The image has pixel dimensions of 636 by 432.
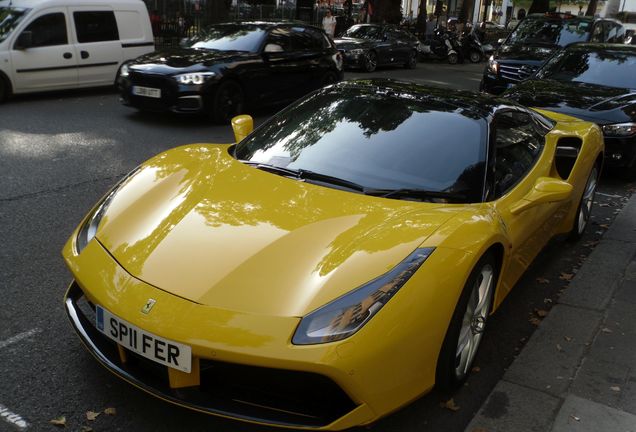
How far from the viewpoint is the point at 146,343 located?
249 cm

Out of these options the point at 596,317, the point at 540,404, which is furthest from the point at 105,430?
the point at 596,317

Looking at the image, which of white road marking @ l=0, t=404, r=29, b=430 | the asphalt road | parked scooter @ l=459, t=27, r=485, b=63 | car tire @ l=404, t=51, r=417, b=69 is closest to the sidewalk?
the asphalt road

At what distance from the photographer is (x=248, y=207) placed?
3133 millimetres

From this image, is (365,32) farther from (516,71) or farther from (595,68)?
(595,68)

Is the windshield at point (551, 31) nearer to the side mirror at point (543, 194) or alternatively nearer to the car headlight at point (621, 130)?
the car headlight at point (621, 130)

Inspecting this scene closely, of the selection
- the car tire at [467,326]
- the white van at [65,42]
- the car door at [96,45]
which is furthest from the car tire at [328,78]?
the car tire at [467,326]

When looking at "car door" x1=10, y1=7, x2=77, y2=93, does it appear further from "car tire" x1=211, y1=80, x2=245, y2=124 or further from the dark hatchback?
"car tire" x1=211, y1=80, x2=245, y2=124

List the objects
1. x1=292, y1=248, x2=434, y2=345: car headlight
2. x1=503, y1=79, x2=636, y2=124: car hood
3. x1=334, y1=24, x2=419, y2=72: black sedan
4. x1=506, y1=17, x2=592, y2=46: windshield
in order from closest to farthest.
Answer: x1=292, y1=248, x2=434, y2=345: car headlight → x1=503, y1=79, x2=636, y2=124: car hood → x1=506, y1=17, x2=592, y2=46: windshield → x1=334, y1=24, x2=419, y2=72: black sedan

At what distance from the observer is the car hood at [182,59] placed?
369 inches

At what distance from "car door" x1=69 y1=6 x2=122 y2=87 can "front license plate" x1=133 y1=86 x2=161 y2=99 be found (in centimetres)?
224

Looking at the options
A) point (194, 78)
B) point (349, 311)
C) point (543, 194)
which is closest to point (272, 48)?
point (194, 78)

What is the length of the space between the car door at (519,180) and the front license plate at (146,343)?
70.0 inches

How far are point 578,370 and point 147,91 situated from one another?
751 cm

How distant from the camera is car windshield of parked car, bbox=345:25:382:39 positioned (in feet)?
64.6
